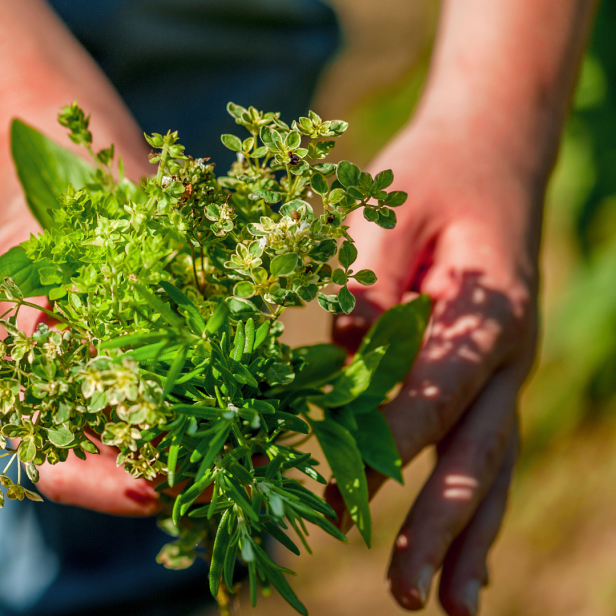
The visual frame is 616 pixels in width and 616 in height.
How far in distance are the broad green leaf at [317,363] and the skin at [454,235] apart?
4.7 inches

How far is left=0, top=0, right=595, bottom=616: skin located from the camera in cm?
69

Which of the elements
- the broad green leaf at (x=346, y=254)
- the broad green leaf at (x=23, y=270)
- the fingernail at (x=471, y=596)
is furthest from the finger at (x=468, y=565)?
→ the broad green leaf at (x=23, y=270)

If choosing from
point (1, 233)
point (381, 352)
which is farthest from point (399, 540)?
point (1, 233)

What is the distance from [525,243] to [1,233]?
0.72m

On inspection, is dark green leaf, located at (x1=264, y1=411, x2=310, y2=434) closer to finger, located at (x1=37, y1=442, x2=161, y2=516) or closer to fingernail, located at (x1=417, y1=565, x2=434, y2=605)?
finger, located at (x1=37, y1=442, x2=161, y2=516)

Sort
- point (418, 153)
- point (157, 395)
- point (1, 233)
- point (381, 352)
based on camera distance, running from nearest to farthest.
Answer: point (157, 395)
point (381, 352)
point (1, 233)
point (418, 153)

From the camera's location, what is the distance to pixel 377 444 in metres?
0.59

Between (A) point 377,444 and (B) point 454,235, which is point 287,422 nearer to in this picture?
(A) point 377,444

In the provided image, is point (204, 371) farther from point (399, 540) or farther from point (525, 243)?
point (525, 243)

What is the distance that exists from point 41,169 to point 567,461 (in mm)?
2146

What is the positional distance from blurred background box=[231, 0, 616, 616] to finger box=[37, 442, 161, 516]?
1.49 m

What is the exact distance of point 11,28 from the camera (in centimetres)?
84

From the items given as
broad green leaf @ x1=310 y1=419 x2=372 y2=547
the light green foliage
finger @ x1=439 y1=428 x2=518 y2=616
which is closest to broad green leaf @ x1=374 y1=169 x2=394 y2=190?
the light green foliage

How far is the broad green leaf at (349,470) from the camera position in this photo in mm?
532
